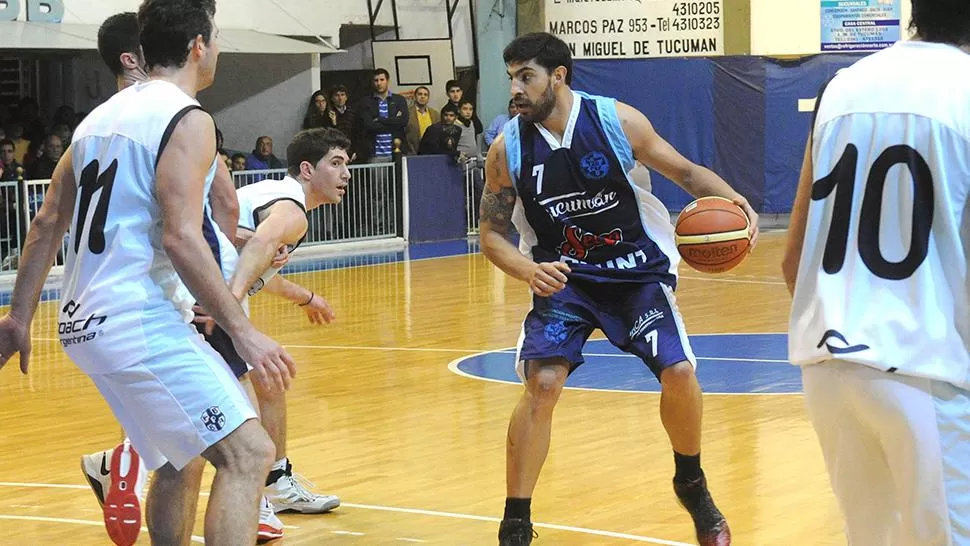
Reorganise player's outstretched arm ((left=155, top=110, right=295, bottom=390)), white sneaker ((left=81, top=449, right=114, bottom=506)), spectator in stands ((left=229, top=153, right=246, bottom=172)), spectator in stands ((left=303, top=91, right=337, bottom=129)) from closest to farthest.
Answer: player's outstretched arm ((left=155, top=110, right=295, bottom=390))
white sneaker ((left=81, top=449, right=114, bottom=506))
spectator in stands ((left=229, top=153, right=246, bottom=172))
spectator in stands ((left=303, top=91, right=337, bottom=129))

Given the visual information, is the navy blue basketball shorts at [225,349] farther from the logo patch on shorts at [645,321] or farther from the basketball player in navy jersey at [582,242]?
the logo patch on shorts at [645,321]

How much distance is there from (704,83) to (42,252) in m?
17.9

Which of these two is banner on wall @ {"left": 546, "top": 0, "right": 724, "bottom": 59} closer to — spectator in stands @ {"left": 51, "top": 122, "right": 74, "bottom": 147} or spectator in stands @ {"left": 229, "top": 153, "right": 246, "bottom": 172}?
spectator in stands @ {"left": 229, "top": 153, "right": 246, "bottom": 172}

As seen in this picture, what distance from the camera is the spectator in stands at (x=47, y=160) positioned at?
1677cm

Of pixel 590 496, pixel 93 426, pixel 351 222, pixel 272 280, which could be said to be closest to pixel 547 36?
pixel 272 280

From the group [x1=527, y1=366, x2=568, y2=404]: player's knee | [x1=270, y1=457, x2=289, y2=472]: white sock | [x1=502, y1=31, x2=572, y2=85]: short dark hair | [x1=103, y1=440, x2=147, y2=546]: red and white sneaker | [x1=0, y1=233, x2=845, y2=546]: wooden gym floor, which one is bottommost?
[x1=0, y1=233, x2=845, y2=546]: wooden gym floor

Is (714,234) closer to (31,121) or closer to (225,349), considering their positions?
(225,349)

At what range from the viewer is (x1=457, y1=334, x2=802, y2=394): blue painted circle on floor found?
955cm

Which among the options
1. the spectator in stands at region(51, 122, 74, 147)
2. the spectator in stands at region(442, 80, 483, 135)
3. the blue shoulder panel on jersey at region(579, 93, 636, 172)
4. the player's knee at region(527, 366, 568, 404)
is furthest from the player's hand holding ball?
the spectator in stands at region(442, 80, 483, 135)

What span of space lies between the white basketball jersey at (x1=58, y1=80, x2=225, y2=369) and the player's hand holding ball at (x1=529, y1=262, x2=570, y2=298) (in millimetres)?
1610

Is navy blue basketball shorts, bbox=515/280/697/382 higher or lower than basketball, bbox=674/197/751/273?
lower

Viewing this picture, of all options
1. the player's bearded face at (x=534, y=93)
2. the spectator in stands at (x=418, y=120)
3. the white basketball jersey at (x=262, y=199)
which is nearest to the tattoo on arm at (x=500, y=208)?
the player's bearded face at (x=534, y=93)

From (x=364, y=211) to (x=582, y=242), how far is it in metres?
13.6

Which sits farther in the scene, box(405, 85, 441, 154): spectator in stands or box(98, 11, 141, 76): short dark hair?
box(405, 85, 441, 154): spectator in stands
